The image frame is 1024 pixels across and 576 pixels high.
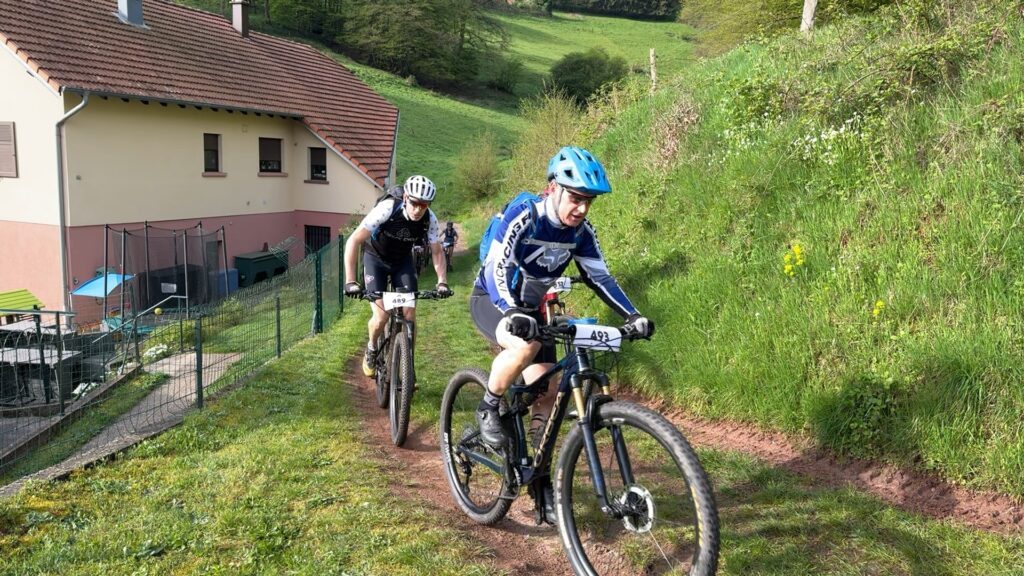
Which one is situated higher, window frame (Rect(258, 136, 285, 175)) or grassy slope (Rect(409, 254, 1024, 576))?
window frame (Rect(258, 136, 285, 175))

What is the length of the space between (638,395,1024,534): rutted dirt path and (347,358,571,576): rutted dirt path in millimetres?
1807

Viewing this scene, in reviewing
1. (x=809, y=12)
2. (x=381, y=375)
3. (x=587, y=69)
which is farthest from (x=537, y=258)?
(x=587, y=69)

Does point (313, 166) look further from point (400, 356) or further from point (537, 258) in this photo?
point (537, 258)

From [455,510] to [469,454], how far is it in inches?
15.2

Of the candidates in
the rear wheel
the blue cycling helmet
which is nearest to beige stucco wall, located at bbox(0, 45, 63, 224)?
the rear wheel

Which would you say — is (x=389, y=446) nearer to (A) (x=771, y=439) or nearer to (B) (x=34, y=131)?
(A) (x=771, y=439)

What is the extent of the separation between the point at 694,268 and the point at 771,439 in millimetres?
2177

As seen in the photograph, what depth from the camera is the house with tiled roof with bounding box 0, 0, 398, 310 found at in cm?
1891

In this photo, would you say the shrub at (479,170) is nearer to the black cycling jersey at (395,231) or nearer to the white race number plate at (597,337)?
the black cycling jersey at (395,231)

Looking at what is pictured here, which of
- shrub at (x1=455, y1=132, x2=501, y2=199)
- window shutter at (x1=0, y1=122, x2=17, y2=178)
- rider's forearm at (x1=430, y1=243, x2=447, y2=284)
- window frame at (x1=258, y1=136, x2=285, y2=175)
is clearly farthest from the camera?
shrub at (x1=455, y1=132, x2=501, y2=199)

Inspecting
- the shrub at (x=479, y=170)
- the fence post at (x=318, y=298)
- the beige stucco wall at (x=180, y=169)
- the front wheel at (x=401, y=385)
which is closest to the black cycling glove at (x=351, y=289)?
the front wheel at (x=401, y=385)

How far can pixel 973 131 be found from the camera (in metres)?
5.84

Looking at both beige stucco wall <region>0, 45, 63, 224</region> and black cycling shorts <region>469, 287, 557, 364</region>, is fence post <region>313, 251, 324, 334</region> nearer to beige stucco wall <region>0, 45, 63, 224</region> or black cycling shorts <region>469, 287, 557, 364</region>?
black cycling shorts <region>469, 287, 557, 364</region>

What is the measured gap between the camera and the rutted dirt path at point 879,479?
159 inches
